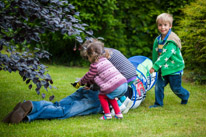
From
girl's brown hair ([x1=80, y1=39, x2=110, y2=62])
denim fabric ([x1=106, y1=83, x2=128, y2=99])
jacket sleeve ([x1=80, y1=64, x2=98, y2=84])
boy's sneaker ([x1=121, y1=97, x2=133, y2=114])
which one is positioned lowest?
boy's sneaker ([x1=121, y1=97, x2=133, y2=114])

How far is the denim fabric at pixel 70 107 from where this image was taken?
366cm

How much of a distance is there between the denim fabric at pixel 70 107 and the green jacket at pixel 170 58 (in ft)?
3.61

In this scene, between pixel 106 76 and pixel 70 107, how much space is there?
70cm

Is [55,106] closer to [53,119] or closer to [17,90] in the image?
[53,119]

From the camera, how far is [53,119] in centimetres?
382

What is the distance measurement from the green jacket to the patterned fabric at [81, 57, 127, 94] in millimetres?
891

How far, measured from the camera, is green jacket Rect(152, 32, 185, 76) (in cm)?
435

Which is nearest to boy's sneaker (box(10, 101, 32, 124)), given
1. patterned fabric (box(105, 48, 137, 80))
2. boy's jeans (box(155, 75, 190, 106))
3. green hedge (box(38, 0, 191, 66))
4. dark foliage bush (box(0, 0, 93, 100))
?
dark foliage bush (box(0, 0, 93, 100))

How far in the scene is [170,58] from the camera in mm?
4445

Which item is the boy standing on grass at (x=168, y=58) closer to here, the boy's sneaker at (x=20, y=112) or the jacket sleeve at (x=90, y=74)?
the jacket sleeve at (x=90, y=74)

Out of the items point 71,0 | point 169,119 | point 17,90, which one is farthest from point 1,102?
point 71,0

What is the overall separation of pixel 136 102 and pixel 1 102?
85.2 inches

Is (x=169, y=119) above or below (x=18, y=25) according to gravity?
below

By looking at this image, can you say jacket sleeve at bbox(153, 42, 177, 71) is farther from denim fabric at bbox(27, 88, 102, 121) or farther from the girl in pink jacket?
denim fabric at bbox(27, 88, 102, 121)
